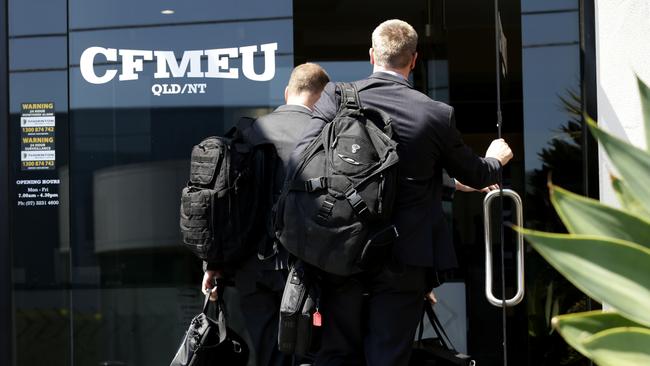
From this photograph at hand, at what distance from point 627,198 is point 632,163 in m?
0.11

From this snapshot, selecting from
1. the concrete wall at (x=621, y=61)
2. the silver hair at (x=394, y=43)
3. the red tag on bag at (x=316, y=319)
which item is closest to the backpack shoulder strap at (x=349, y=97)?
the silver hair at (x=394, y=43)

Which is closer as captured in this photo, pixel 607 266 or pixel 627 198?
pixel 607 266

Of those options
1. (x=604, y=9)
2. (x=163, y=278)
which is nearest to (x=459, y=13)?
(x=604, y=9)

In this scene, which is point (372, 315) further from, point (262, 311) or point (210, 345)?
point (210, 345)

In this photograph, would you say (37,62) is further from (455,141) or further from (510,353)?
(510,353)

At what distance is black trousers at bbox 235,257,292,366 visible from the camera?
171 inches

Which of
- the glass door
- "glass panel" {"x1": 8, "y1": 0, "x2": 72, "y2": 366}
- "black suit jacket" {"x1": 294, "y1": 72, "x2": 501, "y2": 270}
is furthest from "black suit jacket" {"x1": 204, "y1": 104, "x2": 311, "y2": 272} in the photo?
"glass panel" {"x1": 8, "y1": 0, "x2": 72, "y2": 366}

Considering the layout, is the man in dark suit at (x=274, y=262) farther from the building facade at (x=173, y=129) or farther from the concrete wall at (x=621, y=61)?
the concrete wall at (x=621, y=61)

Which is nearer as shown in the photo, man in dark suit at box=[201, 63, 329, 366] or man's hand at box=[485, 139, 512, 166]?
man's hand at box=[485, 139, 512, 166]

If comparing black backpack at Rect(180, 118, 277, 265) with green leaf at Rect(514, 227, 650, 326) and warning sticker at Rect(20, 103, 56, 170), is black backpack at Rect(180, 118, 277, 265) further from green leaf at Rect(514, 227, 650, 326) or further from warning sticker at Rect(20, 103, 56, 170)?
green leaf at Rect(514, 227, 650, 326)

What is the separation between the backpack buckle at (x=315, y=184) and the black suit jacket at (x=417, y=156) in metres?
0.21

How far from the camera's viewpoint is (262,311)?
439cm

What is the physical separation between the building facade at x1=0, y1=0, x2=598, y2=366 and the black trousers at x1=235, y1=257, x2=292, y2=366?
672 millimetres

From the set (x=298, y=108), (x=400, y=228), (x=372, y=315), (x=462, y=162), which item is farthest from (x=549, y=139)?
(x=372, y=315)
